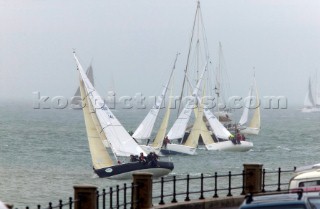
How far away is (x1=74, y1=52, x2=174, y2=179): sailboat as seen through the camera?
2324 inches

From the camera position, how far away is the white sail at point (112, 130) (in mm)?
64125

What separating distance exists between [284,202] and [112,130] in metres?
50.7

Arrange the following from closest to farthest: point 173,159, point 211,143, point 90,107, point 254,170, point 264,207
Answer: point 264,207 < point 254,170 < point 90,107 < point 173,159 < point 211,143

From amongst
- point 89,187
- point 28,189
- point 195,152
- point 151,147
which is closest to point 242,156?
point 195,152

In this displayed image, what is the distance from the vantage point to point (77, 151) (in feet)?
305

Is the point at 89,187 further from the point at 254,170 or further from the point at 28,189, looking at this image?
the point at 28,189

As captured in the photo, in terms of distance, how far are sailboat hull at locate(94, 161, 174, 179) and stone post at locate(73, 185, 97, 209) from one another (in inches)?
1538

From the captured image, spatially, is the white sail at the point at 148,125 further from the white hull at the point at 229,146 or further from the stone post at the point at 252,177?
the stone post at the point at 252,177

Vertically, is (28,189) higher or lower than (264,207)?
lower

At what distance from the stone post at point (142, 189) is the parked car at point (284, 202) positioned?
712 centimetres

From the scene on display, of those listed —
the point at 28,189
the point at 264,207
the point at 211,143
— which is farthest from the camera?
the point at 211,143

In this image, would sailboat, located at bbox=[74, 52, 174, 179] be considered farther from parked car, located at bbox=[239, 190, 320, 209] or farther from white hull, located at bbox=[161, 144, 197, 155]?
parked car, located at bbox=[239, 190, 320, 209]

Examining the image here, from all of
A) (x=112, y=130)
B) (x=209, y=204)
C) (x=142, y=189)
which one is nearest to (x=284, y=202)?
(x=142, y=189)

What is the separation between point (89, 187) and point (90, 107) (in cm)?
4362
